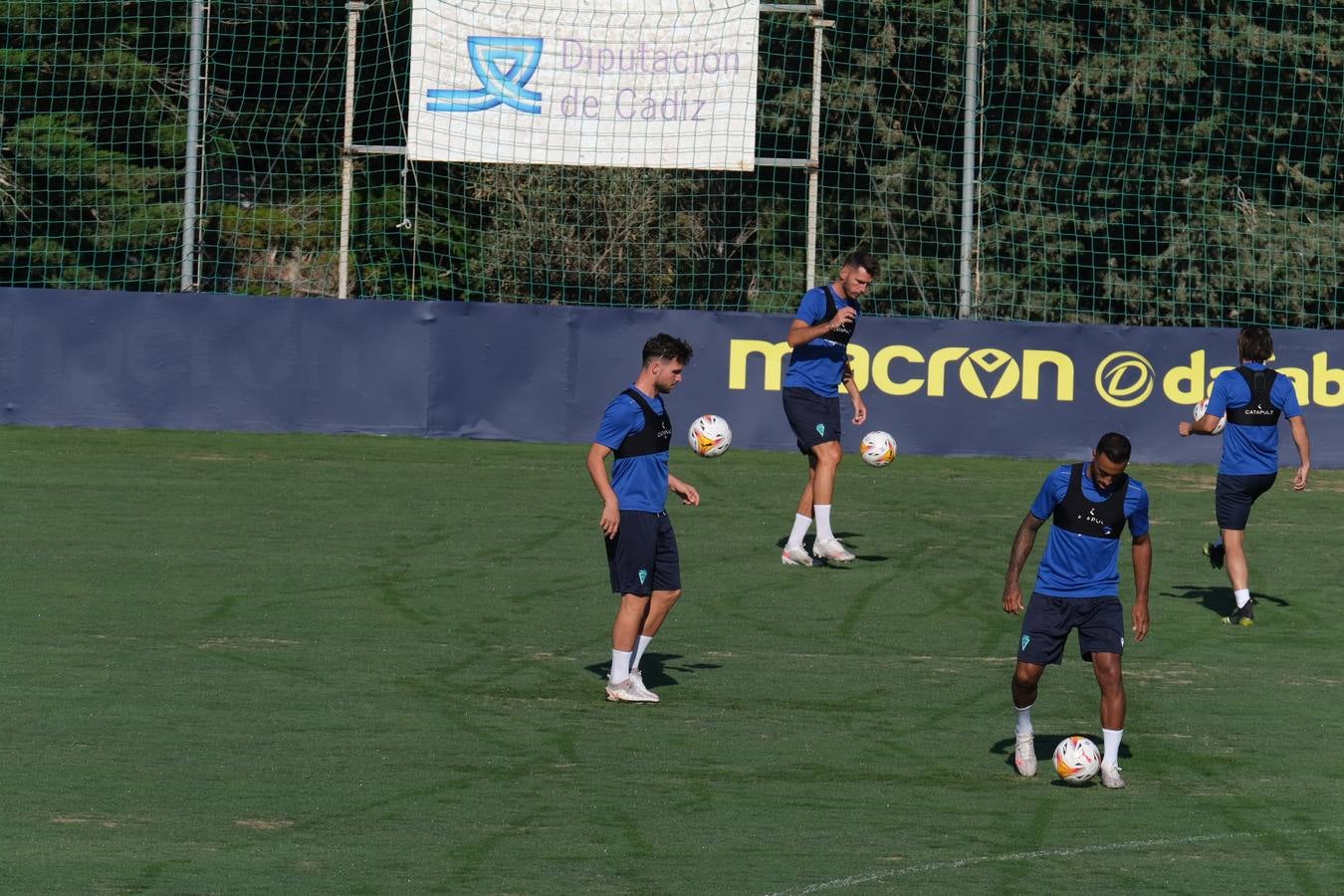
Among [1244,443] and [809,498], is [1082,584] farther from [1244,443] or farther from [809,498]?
[809,498]

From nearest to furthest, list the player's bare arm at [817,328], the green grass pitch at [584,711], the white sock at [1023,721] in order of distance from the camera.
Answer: the green grass pitch at [584,711] < the white sock at [1023,721] < the player's bare arm at [817,328]

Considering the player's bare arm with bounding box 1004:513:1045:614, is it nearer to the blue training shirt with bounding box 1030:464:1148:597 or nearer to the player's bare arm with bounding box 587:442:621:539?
the blue training shirt with bounding box 1030:464:1148:597

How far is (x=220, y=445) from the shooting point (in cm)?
2084

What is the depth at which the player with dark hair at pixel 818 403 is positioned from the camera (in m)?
14.3


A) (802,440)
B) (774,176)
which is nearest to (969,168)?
(774,176)

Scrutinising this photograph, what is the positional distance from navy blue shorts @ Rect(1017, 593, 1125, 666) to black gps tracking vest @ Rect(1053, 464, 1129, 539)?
1.03 ft

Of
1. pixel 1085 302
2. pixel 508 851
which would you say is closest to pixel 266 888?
pixel 508 851

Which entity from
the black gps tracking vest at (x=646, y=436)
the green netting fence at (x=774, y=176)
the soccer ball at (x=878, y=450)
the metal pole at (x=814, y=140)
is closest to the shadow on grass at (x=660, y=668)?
the black gps tracking vest at (x=646, y=436)

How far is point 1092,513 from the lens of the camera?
9055 millimetres

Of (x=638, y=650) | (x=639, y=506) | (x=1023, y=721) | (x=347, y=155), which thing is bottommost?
(x=1023, y=721)

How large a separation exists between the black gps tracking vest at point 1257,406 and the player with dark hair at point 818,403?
9.14 feet

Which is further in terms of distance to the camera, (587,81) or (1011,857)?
(587,81)

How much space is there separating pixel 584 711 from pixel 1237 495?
520cm

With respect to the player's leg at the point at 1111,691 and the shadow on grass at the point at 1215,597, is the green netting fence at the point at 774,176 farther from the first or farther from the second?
the player's leg at the point at 1111,691
